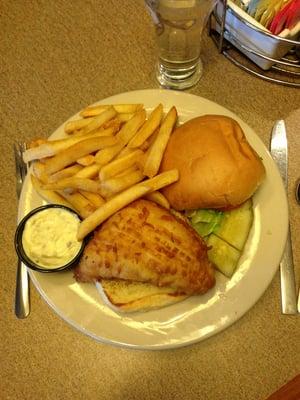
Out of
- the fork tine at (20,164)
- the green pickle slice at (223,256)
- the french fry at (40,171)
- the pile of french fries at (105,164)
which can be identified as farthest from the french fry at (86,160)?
the green pickle slice at (223,256)

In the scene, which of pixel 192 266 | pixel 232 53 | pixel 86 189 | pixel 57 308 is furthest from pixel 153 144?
pixel 232 53

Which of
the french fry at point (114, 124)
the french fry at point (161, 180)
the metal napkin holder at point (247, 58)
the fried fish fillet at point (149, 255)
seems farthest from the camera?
the metal napkin holder at point (247, 58)

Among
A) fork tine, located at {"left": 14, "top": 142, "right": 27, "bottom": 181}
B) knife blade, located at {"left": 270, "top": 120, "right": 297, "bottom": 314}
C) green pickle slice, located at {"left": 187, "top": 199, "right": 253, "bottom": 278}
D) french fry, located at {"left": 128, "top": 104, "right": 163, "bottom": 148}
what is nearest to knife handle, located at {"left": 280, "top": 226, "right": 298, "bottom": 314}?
knife blade, located at {"left": 270, "top": 120, "right": 297, "bottom": 314}

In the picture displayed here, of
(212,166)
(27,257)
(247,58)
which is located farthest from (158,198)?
(247,58)

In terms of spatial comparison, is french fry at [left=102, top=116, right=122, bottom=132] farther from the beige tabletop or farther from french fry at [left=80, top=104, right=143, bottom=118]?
the beige tabletop

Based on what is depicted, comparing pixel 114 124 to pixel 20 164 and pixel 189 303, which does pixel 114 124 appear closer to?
pixel 20 164

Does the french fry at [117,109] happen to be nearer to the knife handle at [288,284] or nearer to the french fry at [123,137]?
the french fry at [123,137]
